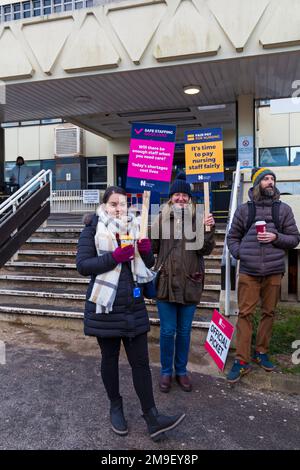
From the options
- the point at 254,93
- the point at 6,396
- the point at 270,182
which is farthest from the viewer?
the point at 254,93

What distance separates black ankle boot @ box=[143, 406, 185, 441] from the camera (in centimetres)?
249

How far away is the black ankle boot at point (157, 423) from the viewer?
98.1 inches

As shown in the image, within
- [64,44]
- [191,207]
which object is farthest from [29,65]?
[191,207]

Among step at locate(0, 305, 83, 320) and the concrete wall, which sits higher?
the concrete wall

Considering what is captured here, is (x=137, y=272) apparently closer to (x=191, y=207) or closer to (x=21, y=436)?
(x=191, y=207)

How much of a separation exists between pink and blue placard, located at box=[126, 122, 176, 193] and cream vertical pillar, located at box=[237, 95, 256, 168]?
4720mm

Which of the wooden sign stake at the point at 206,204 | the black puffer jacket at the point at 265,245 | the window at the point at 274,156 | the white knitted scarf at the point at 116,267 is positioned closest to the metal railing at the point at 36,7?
the window at the point at 274,156

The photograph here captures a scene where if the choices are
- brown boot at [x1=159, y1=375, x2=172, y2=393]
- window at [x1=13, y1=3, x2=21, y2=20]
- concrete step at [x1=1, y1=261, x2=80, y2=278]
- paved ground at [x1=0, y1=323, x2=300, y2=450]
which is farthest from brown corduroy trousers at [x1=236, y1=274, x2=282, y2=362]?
window at [x1=13, y1=3, x2=21, y2=20]

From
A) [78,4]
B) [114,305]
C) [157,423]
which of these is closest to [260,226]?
[114,305]

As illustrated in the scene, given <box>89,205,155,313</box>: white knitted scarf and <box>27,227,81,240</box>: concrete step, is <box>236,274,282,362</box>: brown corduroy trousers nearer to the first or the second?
<box>89,205,155,313</box>: white knitted scarf

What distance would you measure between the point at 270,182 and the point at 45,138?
1482 cm

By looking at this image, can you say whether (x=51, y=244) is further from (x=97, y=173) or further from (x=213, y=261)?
(x=97, y=173)

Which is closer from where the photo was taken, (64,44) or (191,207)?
(191,207)
